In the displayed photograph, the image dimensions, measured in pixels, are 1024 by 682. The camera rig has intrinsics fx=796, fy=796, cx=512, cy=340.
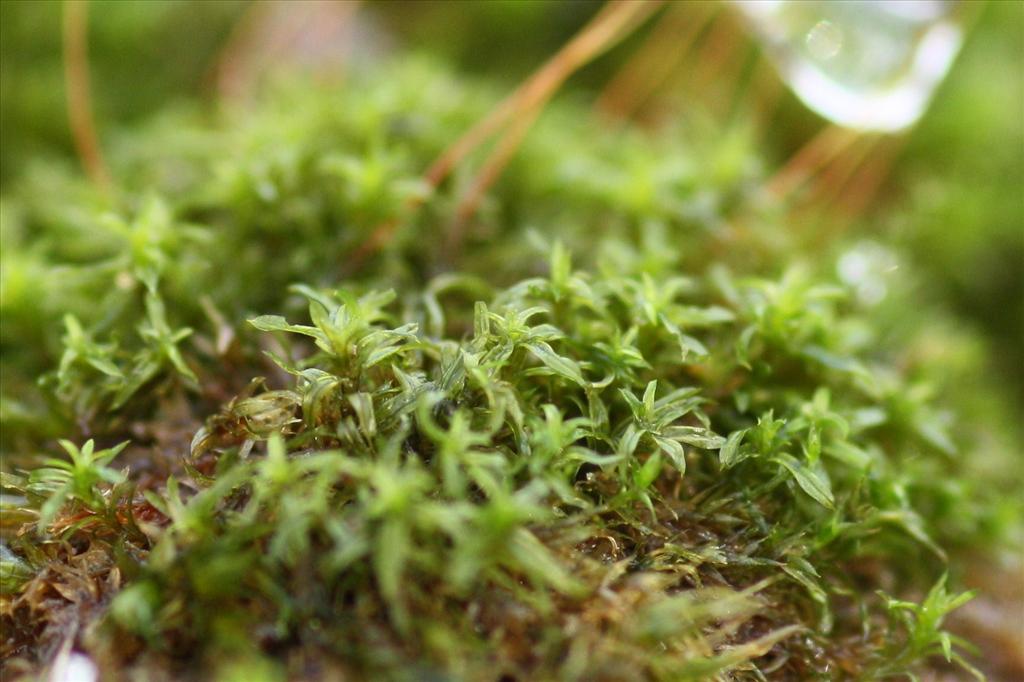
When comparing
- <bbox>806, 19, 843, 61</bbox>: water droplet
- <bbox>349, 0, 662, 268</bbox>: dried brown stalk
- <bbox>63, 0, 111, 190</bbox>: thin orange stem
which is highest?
<bbox>806, 19, 843, 61</bbox>: water droplet

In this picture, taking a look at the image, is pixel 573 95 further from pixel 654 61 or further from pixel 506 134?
pixel 506 134

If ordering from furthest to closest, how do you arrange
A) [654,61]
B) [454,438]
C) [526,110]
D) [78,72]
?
[654,61], [78,72], [526,110], [454,438]

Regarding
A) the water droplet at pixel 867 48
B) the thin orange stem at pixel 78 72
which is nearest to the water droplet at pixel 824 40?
the water droplet at pixel 867 48

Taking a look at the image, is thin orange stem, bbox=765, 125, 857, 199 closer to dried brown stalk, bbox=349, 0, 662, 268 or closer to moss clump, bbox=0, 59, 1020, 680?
moss clump, bbox=0, 59, 1020, 680

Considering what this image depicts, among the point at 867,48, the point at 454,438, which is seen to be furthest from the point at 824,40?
the point at 454,438

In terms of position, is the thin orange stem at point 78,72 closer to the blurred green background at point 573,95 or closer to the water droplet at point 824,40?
the blurred green background at point 573,95

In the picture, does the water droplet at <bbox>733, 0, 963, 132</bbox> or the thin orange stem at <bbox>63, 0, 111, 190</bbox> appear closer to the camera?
the water droplet at <bbox>733, 0, 963, 132</bbox>

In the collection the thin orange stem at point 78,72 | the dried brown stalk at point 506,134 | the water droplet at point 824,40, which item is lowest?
the thin orange stem at point 78,72

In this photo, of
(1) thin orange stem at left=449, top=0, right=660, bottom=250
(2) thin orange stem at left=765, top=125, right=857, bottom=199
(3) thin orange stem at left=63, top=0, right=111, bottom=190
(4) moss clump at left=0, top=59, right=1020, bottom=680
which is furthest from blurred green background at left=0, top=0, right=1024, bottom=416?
(1) thin orange stem at left=449, top=0, right=660, bottom=250
